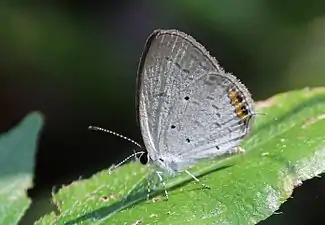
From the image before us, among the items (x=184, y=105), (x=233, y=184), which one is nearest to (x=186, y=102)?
(x=184, y=105)

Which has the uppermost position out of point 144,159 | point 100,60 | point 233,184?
point 100,60

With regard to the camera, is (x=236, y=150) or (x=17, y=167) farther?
(x=17, y=167)

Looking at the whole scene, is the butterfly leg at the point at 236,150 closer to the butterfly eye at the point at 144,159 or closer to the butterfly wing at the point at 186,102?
the butterfly wing at the point at 186,102

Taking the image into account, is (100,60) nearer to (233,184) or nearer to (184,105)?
(184,105)

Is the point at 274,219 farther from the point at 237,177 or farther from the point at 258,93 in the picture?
the point at 237,177

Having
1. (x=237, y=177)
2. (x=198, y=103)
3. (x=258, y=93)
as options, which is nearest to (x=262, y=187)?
(x=237, y=177)

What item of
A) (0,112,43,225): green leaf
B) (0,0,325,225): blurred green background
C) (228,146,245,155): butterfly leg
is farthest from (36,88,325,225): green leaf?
(0,0,325,225): blurred green background
